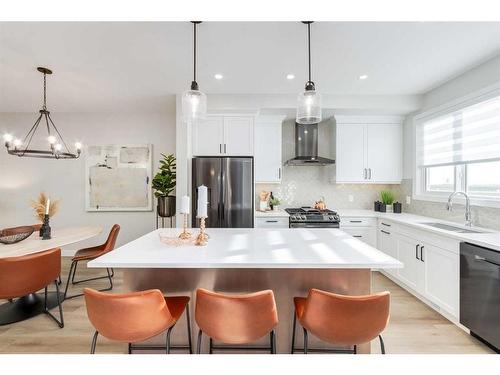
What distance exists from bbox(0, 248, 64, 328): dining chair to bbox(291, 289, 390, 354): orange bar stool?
7.91ft

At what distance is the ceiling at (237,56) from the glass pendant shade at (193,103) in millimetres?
642

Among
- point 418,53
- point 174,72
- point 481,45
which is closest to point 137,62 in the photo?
point 174,72

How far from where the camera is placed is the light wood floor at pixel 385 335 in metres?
2.12

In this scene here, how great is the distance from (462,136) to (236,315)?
340cm

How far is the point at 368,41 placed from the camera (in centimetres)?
232

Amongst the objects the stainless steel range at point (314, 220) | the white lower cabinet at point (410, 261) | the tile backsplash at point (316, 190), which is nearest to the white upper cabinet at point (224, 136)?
the tile backsplash at point (316, 190)

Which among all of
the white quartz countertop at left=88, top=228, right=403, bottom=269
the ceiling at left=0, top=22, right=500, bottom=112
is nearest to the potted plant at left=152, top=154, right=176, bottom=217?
the ceiling at left=0, top=22, right=500, bottom=112

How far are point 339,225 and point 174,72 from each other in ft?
9.81

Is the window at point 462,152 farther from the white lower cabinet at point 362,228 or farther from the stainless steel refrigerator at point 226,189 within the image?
the stainless steel refrigerator at point 226,189

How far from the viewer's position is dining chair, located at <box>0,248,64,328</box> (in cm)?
214

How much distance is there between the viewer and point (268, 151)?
4090mm

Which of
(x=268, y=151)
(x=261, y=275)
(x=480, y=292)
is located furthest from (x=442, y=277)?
(x=268, y=151)

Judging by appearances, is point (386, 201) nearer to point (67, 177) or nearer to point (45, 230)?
point (45, 230)

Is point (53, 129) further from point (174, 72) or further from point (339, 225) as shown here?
point (339, 225)
